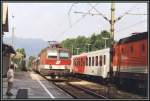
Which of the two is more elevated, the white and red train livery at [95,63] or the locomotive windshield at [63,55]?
the locomotive windshield at [63,55]

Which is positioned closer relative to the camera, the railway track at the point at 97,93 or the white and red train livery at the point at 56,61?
the railway track at the point at 97,93

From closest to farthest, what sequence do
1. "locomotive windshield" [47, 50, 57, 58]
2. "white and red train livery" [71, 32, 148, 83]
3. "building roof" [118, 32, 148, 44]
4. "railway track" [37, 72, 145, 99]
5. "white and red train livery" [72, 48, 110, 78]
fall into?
"railway track" [37, 72, 145, 99], "white and red train livery" [71, 32, 148, 83], "building roof" [118, 32, 148, 44], "white and red train livery" [72, 48, 110, 78], "locomotive windshield" [47, 50, 57, 58]

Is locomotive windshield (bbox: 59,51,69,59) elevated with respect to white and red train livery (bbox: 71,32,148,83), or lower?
elevated

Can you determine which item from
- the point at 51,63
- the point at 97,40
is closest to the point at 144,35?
the point at 51,63

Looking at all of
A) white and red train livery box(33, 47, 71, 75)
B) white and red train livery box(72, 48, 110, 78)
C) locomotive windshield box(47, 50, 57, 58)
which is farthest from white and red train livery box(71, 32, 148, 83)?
locomotive windshield box(47, 50, 57, 58)

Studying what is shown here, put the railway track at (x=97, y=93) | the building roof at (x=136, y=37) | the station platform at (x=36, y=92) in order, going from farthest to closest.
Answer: the building roof at (x=136, y=37) < the railway track at (x=97, y=93) < the station platform at (x=36, y=92)

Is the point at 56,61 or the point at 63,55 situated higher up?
the point at 63,55

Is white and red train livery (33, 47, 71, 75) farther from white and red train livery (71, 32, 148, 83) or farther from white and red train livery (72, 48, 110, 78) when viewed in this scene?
white and red train livery (71, 32, 148, 83)

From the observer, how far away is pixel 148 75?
22453mm

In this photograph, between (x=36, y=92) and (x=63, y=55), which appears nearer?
(x=36, y=92)

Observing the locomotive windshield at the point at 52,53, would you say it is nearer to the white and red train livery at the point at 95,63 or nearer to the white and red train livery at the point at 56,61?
the white and red train livery at the point at 56,61

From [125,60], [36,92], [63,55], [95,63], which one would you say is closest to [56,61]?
[63,55]

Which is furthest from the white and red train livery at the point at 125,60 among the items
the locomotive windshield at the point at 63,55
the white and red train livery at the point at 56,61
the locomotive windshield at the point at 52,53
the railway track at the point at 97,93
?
the locomotive windshield at the point at 52,53

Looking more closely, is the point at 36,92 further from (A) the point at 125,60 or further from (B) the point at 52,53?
(B) the point at 52,53
